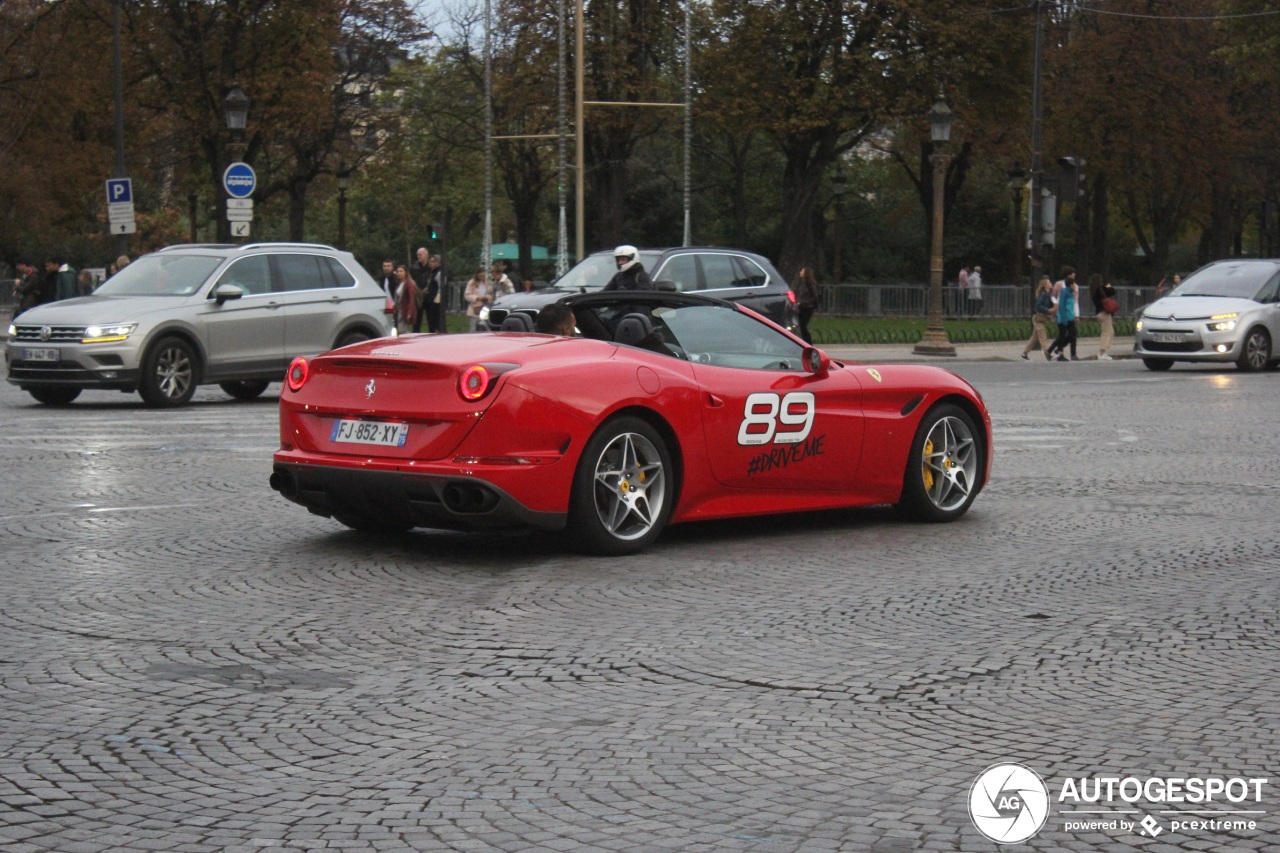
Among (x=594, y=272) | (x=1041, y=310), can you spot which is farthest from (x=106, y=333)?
(x=1041, y=310)

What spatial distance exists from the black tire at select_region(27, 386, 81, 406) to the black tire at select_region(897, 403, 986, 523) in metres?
11.8

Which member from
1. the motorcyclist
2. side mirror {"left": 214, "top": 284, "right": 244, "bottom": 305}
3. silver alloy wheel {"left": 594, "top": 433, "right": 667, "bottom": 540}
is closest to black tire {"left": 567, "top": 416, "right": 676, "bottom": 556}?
silver alloy wheel {"left": 594, "top": 433, "right": 667, "bottom": 540}

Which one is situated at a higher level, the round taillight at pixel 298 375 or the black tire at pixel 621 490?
the round taillight at pixel 298 375

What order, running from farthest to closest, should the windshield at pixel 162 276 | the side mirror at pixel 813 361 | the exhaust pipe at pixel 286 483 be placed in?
the windshield at pixel 162 276 → the side mirror at pixel 813 361 → the exhaust pipe at pixel 286 483

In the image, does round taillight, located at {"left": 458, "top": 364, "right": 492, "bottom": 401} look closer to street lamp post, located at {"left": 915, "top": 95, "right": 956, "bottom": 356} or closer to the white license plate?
the white license plate

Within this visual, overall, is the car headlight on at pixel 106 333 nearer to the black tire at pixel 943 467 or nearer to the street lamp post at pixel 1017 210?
the black tire at pixel 943 467

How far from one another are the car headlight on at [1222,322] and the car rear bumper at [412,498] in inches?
906

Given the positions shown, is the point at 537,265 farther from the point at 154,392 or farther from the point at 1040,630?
the point at 1040,630

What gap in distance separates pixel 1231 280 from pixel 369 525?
24184mm

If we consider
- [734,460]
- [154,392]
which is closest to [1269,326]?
[154,392]

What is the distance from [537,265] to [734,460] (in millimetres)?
83854

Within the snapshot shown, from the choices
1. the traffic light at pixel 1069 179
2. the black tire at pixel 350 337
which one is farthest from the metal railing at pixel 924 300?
the black tire at pixel 350 337

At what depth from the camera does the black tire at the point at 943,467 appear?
34.7 feet

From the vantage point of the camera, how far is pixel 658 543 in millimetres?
9656
